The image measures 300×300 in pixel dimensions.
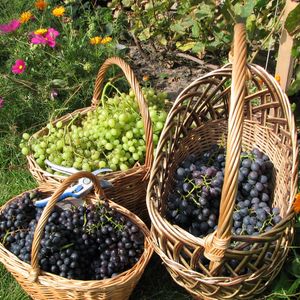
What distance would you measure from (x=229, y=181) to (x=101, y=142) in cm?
92

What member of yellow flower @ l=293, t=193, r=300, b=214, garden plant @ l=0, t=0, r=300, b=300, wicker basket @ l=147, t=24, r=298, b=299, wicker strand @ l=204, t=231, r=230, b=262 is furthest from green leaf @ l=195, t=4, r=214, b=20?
wicker strand @ l=204, t=231, r=230, b=262

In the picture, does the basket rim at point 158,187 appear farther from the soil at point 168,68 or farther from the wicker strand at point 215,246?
the soil at point 168,68

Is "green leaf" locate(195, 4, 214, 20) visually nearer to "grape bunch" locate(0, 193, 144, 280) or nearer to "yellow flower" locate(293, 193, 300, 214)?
"grape bunch" locate(0, 193, 144, 280)

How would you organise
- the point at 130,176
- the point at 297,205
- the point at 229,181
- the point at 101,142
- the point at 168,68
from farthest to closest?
the point at 168,68
the point at 101,142
the point at 130,176
the point at 297,205
the point at 229,181

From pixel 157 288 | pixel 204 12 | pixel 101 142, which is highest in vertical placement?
pixel 204 12

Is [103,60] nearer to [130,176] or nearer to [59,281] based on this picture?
[130,176]

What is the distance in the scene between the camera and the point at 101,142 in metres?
2.13

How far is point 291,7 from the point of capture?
2240mm

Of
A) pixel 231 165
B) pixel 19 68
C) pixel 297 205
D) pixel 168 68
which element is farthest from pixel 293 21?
pixel 19 68

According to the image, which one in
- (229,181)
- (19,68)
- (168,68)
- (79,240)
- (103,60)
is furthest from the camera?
(168,68)

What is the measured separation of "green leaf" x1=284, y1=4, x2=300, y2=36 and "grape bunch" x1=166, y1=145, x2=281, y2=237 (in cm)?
63

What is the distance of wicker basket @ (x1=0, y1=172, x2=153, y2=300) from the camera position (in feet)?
5.32

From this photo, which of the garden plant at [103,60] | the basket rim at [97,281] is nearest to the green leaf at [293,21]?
the garden plant at [103,60]

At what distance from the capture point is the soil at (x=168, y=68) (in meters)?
3.31
